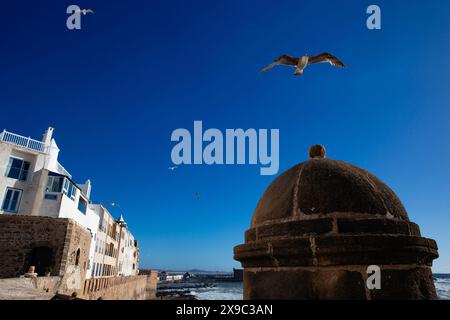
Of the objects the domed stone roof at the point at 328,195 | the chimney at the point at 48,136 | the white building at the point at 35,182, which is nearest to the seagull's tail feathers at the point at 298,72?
the domed stone roof at the point at 328,195

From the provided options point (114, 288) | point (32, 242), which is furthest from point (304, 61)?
point (114, 288)

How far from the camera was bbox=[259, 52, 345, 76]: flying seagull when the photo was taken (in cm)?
802

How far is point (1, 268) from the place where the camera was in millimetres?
17344

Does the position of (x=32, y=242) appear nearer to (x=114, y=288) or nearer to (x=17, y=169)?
(x=17, y=169)

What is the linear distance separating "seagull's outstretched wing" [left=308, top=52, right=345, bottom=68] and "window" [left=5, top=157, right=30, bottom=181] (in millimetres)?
23799

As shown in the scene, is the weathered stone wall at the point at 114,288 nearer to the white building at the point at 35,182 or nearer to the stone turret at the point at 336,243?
the white building at the point at 35,182

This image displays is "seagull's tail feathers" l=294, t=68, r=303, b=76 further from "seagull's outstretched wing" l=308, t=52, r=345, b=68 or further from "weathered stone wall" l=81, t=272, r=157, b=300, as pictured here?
"weathered stone wall" l=81, t=272, r=157, b=300

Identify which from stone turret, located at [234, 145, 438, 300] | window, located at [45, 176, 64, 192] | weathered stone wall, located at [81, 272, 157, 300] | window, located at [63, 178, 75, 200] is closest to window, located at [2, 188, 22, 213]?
window, located at [45, 176, 64, 192]

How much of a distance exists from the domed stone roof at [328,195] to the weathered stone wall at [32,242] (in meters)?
18.5

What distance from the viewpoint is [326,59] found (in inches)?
324

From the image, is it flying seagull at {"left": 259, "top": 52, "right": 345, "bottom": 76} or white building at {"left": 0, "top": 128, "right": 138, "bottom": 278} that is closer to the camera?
flying seagull at {"left": 259, "top": 52, "right": 345, "bottom": 76}
